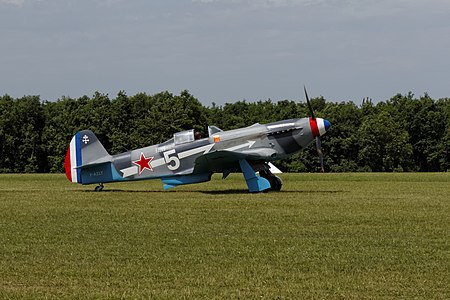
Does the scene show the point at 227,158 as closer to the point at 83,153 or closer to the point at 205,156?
the point at 205,156

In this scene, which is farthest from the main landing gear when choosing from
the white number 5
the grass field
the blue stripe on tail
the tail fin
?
the blue stripe on tail

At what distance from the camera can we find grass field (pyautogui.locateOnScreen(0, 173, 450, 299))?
8469 millimetres

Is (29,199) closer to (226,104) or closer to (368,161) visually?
(368,161)

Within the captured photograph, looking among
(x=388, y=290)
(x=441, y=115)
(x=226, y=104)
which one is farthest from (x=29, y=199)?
(x=226, y=104)

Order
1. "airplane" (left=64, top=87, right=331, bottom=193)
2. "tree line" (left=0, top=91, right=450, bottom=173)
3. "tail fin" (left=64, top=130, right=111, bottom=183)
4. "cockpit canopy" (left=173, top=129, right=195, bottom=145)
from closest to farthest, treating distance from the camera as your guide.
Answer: "airplane" (left=64, top=87, right=331, bottom=193) < "cockpit canopy" (left=173, top=129, right=195, bottom=145) < "tail fin" (left=64, top=130, right=111, bottom=183) < "tree line" (left=0, top=91, right=450, bottom=173)

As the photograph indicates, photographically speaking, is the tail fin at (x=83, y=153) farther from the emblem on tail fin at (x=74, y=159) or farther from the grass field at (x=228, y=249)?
the grass field at (x=228, y=249)

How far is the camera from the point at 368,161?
71.9 metres

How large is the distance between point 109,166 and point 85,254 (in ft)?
45.7

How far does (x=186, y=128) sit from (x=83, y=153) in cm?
4667

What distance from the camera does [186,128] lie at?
235ft

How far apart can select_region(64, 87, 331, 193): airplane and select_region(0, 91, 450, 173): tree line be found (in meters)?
43.8

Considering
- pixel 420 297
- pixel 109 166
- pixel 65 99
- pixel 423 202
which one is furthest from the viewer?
pixel 65 99

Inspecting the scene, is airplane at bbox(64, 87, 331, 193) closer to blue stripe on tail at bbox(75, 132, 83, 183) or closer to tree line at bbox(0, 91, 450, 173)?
blue stripe on tail at bbox(75, 132, 83, 183)

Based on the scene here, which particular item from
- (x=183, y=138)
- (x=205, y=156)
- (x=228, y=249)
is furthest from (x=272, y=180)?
(x=228, y=249)
